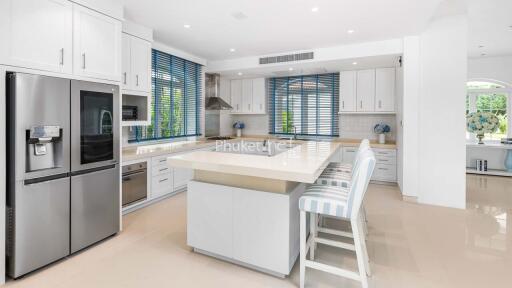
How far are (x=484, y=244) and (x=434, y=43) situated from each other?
278 cm

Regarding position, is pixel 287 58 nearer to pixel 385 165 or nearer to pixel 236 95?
pixel 236 95

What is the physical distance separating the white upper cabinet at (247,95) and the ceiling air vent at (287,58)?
4.56ft

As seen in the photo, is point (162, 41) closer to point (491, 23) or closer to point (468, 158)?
point (491, 23)

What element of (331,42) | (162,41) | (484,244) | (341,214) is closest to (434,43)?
(331,42)

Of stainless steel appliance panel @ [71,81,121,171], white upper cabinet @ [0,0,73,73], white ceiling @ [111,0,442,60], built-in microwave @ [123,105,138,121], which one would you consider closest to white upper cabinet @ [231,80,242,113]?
white ceiling @ [111,0,442,60]

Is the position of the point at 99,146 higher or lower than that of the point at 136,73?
lower

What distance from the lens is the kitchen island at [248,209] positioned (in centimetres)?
218

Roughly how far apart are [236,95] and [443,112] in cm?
448

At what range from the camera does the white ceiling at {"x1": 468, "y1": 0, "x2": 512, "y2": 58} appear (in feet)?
11.8

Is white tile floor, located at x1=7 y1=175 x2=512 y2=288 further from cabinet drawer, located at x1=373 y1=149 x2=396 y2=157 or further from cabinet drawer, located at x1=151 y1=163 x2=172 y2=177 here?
cabinet drawer, located at x1=373 y1=149 x2=396 y2=157

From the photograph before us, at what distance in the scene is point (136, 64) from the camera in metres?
3.90

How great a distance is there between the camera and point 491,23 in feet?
13.9

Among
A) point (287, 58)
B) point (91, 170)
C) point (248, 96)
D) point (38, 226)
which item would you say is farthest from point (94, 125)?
point (248, 96)

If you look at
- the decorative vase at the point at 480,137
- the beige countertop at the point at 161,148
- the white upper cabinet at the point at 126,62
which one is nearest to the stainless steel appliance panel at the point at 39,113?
the beige countertop at the point at 161,148
